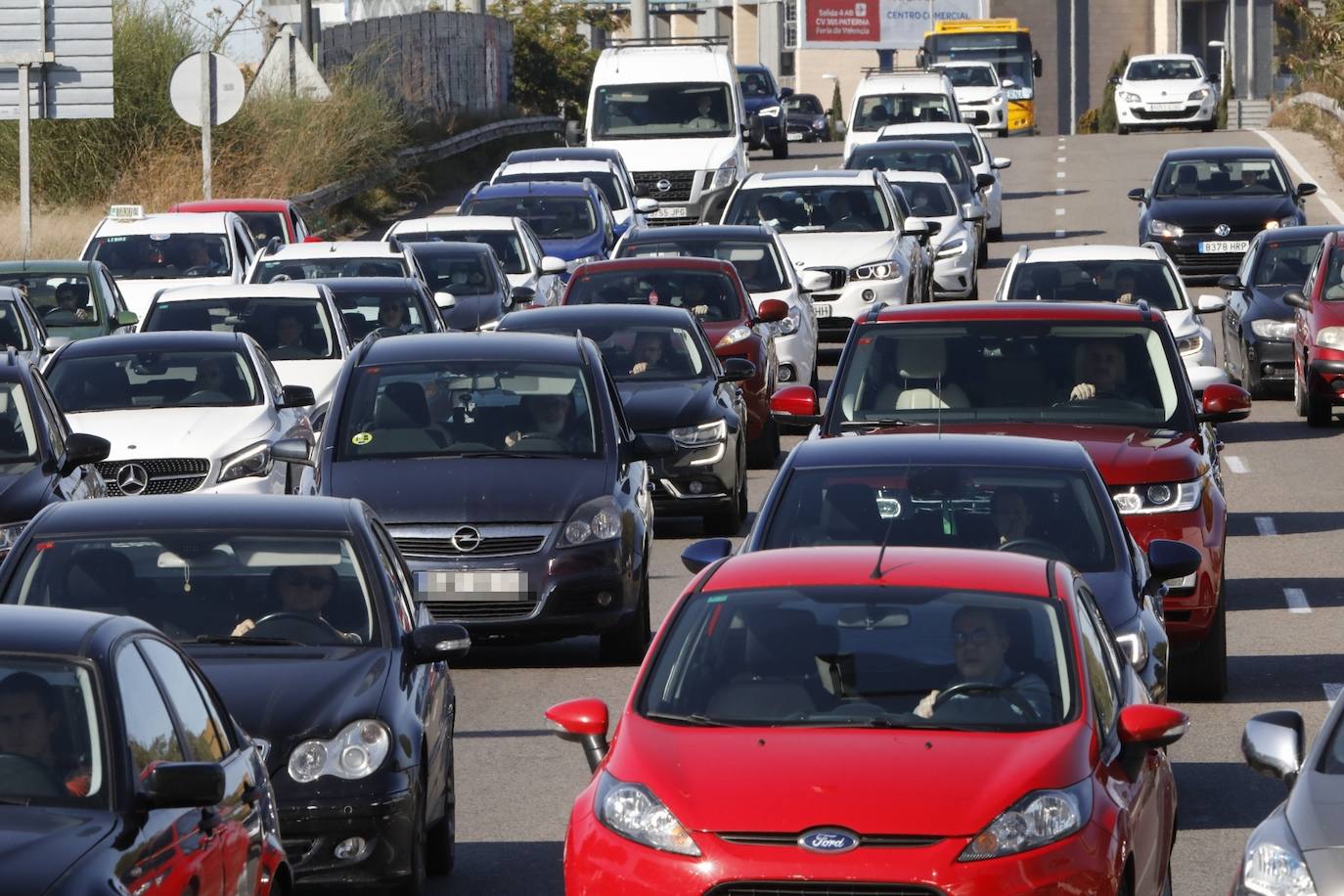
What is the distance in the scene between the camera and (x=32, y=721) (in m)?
6.55

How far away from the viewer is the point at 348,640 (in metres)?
9.40

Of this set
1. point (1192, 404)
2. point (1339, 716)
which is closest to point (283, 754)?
point (1339, 716)

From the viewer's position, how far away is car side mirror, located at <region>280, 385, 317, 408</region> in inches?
723

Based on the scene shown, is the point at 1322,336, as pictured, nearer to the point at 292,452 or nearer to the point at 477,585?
the point at 292,452

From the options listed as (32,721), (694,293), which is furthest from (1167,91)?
(32,721)

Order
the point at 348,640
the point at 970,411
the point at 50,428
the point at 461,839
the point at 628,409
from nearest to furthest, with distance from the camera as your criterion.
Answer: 1. the point at 348,640
2. the point at 461,839
3. the point at 970,411
4. the point at 50,428
5. the point at 628,409

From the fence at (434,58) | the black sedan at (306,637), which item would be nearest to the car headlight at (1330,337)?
the black sedan at (306,637)

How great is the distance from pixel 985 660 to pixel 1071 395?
18.4ft

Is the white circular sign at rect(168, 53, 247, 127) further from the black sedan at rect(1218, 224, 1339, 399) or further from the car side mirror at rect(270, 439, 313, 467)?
the car side mirror at rect(270, 439, 313, 467)

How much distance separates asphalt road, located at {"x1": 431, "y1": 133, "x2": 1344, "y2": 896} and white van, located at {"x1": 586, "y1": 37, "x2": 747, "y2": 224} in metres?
18.2

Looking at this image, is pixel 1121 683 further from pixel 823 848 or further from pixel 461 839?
pixel 461 839

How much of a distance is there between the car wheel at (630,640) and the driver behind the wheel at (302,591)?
4.37 meters

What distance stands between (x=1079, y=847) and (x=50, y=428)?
9370mm

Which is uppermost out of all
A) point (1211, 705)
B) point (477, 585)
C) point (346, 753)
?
point (346, 753)
